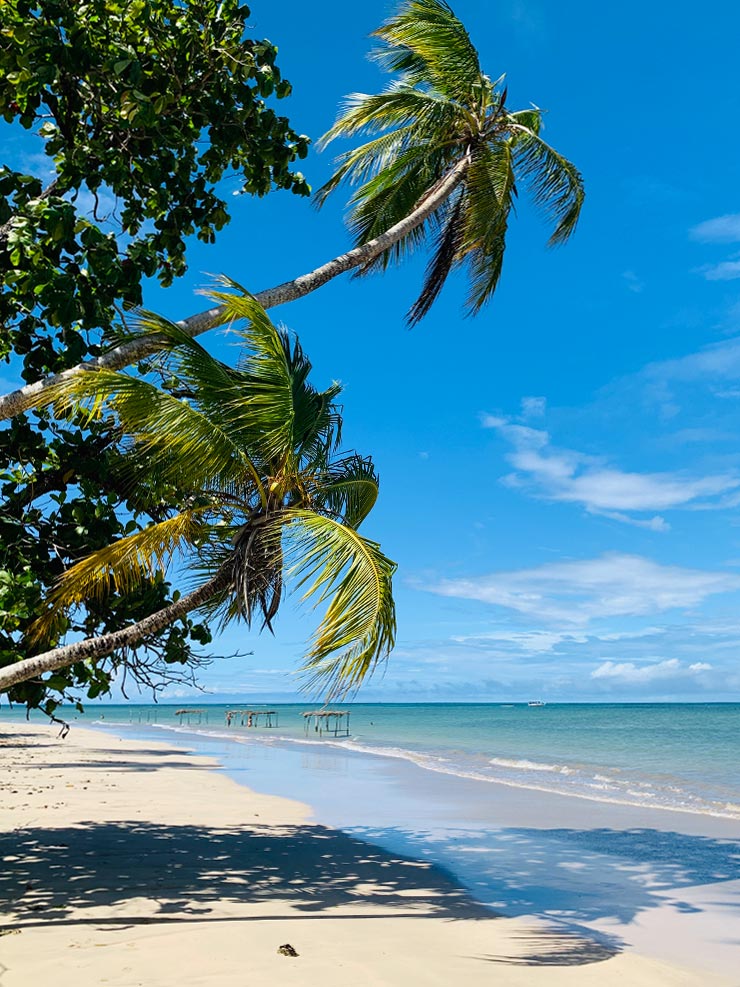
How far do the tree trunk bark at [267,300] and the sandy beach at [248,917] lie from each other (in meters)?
4.13

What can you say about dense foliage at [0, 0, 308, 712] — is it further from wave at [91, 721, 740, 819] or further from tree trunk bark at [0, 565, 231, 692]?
wave at [91, 721, 740, 819]

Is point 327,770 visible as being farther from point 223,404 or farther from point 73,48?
point 73,48

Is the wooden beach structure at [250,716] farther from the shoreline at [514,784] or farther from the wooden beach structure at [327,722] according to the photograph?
the shoreline at [514,784]

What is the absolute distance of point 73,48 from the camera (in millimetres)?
7066

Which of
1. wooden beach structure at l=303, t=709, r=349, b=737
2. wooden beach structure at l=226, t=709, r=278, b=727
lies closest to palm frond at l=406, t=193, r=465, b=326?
wooden beach structure at l=303, t=709, r=349, b=737

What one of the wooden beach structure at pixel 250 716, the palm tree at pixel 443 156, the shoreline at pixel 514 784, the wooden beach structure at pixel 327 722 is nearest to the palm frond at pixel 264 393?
the palm tree at pixel 443 156

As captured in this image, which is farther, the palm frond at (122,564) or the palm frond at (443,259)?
the palm frond at (443,259)

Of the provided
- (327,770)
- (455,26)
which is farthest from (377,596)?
(327,770)

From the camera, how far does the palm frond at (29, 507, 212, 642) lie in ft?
22.5

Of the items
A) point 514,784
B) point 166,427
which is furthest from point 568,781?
point 166,427

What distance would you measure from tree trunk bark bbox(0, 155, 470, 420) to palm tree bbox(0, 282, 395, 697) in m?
0.21

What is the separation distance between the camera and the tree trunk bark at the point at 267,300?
690cm

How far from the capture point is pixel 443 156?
11.4 meters

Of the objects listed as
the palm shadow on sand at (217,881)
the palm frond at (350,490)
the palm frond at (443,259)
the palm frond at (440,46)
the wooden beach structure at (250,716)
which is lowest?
the wooden beach structure at (250,716)
